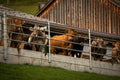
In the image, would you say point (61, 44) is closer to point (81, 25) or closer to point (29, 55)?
point (29, 55)

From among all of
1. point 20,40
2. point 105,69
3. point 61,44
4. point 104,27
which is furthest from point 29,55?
point 104,27

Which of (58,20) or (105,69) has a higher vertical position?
(58,20)

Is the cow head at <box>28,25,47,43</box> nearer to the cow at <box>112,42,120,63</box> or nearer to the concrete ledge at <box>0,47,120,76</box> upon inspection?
the concrete ledge at <box>0,47,120,76</box>

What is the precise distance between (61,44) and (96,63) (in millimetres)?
1825

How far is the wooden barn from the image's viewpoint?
1213 inches

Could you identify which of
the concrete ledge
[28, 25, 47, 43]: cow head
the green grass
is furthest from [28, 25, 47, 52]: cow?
the green grass

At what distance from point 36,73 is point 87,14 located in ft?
53.0

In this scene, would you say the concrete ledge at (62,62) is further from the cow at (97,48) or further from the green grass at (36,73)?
the cow at (97,48)

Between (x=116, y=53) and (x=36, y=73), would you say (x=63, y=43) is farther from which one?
(x=36, y=73)

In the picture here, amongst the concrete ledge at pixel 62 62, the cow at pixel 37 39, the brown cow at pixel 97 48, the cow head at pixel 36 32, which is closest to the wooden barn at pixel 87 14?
the brown cow at pixel 97 48

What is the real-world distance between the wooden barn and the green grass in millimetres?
12165

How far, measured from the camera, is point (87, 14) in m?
32.1

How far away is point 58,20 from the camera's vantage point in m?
33.6

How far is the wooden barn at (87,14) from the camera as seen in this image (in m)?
30.8
